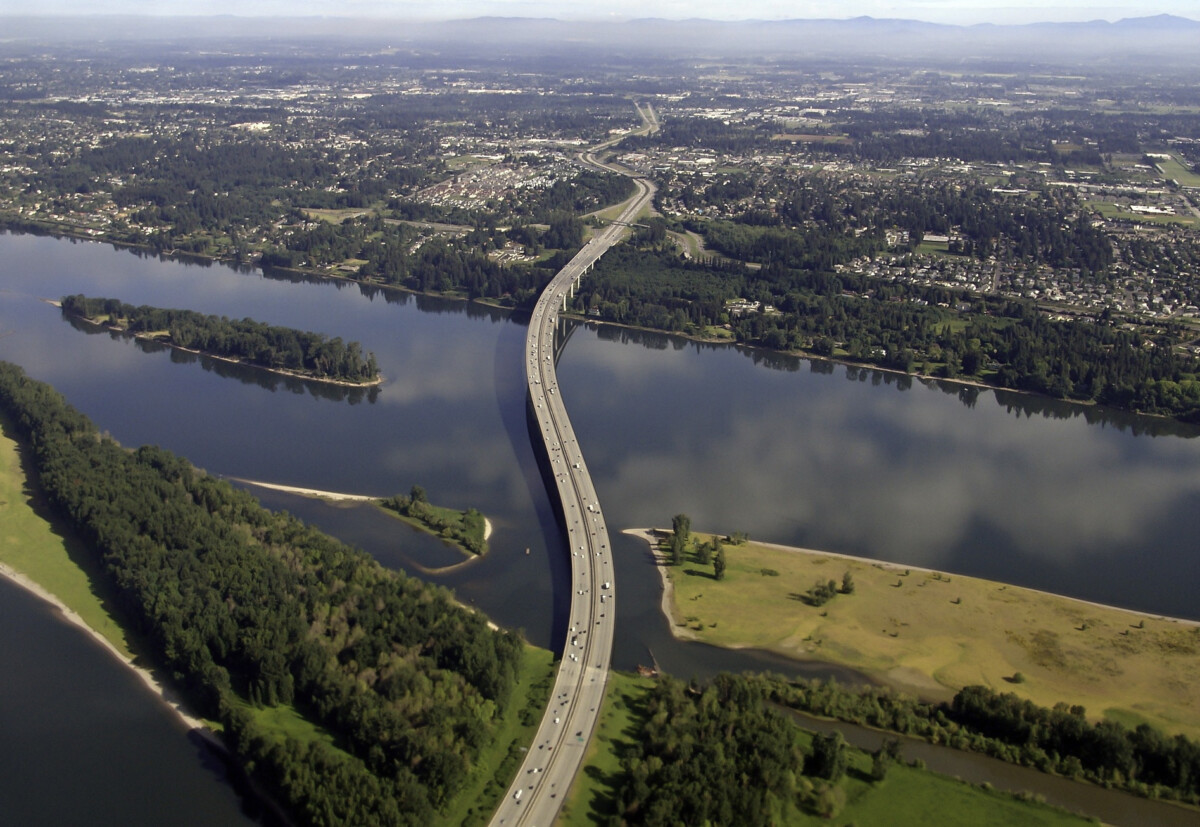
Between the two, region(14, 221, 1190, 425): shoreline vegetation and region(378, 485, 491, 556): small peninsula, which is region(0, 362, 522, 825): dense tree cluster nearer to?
region(378, 485, 491, 556): small peninsula

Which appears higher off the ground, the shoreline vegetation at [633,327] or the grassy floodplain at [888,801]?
the shoreline vegetation at [633,327]

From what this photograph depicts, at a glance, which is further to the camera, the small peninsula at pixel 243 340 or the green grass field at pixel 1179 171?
the green grass field at pixel 1179 171

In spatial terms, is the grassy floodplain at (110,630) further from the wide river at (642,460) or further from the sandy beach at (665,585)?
the sandy beach at (665,585)

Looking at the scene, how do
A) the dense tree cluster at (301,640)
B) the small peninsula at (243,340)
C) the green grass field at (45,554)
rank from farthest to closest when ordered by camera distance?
the small peninsula at (243,340), the green grass field at (45,554), the dense tree cluster at (301,640)

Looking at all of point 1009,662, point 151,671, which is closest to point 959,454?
point 1009,662

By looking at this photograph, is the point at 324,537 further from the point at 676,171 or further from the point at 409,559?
the point at 676,171

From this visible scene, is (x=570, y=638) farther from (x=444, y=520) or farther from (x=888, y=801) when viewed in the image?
(x=888, y=801)

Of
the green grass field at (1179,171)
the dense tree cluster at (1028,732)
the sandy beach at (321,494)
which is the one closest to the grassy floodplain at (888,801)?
the dense tree cluster at (1028,732)
